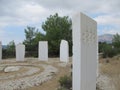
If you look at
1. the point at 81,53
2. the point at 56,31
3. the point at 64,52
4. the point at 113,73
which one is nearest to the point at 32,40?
the point at 56,31

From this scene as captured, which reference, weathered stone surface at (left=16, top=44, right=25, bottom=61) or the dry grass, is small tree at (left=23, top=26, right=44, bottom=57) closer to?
weathered stone surface at (left=16, top=44, right=25, bottom=61)

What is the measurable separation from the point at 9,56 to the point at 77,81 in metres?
23.9

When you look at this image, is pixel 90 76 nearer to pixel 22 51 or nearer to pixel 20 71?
pixel 20 71

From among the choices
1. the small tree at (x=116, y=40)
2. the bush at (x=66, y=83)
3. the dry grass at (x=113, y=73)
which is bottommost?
the bush at (x=66, y=83)

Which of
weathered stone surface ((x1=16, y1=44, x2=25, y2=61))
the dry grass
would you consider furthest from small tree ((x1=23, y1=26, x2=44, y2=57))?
the dry grass

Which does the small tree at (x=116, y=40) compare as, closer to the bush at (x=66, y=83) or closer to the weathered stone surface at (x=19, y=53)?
the weathered stone surface at (x=19, y=53)

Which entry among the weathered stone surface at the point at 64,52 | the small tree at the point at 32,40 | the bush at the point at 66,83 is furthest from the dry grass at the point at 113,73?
the small tree at the point at 32,40

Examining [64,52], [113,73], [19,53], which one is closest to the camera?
[113,73]

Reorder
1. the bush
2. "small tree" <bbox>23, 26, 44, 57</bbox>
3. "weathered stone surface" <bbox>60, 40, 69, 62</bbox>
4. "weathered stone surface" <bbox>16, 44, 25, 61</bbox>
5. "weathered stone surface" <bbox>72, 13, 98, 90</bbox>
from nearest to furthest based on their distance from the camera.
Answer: "weathered stone surface" <bbox>72, 13, 98, 90</bbox> < the bush < "weathered stone surface" <bbox>60, 40, 69, 62</bbox> < "weathered stone surface" <bbox>16, 44, 25, 61</bbox> < "small tree" <bbox>23, 26, 44, 57</bbox>

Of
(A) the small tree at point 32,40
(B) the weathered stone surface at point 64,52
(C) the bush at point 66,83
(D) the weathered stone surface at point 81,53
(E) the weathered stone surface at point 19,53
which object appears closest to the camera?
(D) the weathered stone surface at point 81,53

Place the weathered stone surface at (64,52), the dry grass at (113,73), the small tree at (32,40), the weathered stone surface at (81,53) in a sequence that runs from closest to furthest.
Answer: the weathered stone surface at (81,53) → the dry grass at (113,73) → the weathered stone surface at (64,52) → the small tree at (32,40)

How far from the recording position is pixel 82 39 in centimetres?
692

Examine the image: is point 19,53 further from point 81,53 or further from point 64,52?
point 81,53

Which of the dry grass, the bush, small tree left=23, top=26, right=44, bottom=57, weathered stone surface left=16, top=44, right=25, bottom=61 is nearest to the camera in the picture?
the dry grass
